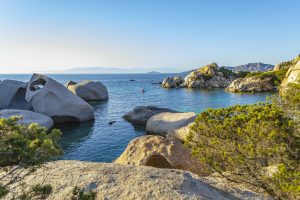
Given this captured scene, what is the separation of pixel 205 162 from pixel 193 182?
3.71 ft

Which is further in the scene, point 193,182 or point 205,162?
point 205,162

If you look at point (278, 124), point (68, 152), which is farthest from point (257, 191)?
point (68, 152)

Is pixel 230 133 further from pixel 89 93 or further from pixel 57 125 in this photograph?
pixel 89 93

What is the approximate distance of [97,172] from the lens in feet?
31.3

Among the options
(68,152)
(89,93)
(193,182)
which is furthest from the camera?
(89,93)

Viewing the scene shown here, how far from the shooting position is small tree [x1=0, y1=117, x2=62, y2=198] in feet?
14.9

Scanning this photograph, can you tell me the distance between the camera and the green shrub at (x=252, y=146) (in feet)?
27.0

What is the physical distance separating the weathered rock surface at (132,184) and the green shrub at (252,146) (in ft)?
2.53

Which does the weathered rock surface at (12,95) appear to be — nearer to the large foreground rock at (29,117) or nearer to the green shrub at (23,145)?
the large foreground rock at (29,117)

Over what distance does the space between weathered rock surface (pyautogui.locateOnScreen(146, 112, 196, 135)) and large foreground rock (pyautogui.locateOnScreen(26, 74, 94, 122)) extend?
31.3 ft

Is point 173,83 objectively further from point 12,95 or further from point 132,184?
point 132,184

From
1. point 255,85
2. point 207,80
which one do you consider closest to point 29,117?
point 255,85

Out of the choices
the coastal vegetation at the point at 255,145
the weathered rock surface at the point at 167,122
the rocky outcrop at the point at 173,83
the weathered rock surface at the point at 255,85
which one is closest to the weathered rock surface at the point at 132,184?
the coastal vegetation at the point at 255,145

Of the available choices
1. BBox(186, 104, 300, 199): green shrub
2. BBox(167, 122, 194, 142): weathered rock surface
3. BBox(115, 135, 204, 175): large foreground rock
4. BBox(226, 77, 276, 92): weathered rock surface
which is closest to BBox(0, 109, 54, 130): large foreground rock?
BBox(167, 122, 194, 142): weathered rock surface
